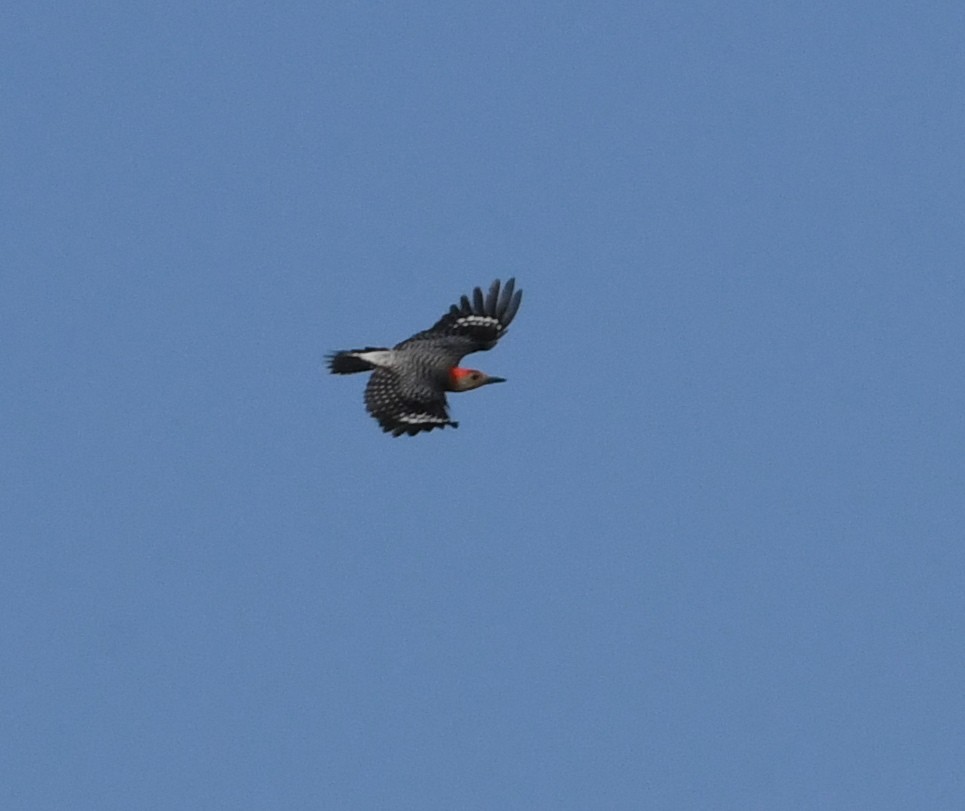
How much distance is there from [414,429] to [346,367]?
133 inches

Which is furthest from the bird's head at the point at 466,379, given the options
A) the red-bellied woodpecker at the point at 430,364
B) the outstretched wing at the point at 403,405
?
the outstretched wing at the point at 403,405

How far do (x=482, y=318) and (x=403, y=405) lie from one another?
18.2 feet

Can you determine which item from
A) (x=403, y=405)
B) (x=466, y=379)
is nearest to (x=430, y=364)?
(x=466, y=379)

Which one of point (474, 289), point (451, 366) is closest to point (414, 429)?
point (451, 366)

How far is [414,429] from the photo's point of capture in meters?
38.8

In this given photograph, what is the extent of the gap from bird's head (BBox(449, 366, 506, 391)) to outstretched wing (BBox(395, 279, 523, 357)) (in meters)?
1.32

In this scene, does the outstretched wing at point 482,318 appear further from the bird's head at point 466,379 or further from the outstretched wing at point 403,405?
the outstretched wing at point 403,405

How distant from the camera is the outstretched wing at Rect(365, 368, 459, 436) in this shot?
3888 cm

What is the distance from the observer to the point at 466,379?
42156 mm

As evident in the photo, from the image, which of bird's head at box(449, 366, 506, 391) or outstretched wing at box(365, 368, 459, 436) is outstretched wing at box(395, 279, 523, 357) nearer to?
bird's head at box(449, 366, 506, 391)

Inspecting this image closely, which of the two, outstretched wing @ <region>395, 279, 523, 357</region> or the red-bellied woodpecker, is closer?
the red-bellied woodpecker

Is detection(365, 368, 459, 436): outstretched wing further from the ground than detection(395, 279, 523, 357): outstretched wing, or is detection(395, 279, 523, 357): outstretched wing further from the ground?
detection(395, 279, 523, 357): outstretched wing

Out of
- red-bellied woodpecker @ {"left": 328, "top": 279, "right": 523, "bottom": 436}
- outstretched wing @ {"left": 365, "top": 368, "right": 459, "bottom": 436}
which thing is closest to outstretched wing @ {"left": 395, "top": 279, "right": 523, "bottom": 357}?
red-bellied woodpecker @ {"left": 328, "top": 279, "right": 523, "bottom": 436}

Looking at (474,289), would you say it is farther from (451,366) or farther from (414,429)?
(414,429)
